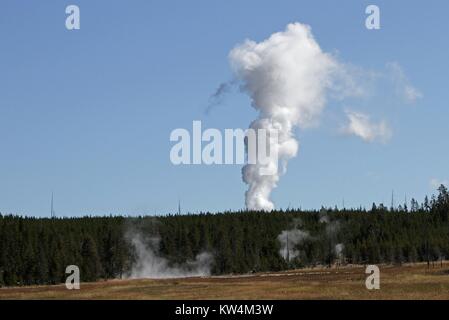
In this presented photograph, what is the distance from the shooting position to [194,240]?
161750mm

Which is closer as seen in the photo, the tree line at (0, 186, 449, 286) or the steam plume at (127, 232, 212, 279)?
the tree line at (0, 186, 449, 286)

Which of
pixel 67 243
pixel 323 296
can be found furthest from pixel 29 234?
pixel 323 296

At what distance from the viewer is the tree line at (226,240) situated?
437 feet

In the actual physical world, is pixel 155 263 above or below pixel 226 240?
below

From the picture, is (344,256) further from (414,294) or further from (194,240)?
(414,294)

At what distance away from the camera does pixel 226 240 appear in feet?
522

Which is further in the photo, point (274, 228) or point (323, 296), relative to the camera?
point (274, 228)

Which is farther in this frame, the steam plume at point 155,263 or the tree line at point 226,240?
the steam plume at point 155,263

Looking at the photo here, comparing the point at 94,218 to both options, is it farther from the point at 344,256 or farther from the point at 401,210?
the point at 401,210

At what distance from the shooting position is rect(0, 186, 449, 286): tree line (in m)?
133
